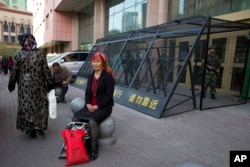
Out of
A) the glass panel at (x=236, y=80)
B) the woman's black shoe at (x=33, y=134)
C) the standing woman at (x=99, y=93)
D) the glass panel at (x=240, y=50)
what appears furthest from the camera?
the glass panel at (x=236, y=80)

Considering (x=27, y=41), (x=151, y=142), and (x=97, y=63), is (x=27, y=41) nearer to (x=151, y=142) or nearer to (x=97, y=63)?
(x=97, y=63)

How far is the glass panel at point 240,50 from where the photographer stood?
25.4 feet

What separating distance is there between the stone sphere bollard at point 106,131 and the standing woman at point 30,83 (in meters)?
1.08

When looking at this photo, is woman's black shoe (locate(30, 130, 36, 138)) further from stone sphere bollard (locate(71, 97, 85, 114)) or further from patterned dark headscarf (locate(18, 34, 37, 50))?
patterned dark headscarf (locate(18, 34, 37, 50))

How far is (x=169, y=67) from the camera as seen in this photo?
7594mm

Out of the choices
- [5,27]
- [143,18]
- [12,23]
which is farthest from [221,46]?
[12,23]

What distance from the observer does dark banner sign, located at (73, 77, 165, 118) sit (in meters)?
5.42

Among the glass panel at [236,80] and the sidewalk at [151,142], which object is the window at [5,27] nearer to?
the sidewalk at [151,142]

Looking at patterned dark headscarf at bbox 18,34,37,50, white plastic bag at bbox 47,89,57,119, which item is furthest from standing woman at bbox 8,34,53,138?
white plastic bag at bbox 47,89,57,119

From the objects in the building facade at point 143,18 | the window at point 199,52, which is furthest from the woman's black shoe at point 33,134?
the window at point 199,52

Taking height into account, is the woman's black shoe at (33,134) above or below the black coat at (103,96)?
below

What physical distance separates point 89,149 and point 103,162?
0.34m

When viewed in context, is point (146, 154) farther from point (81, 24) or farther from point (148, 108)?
point (81, 24)

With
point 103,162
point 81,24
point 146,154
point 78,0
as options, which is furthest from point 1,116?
point 81,24
